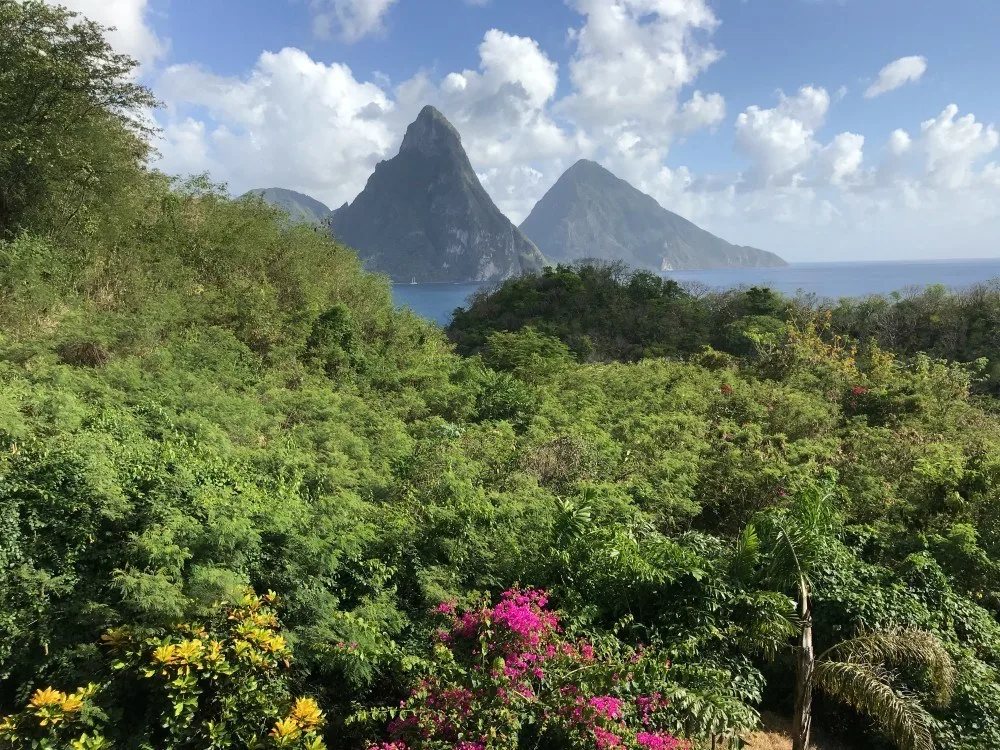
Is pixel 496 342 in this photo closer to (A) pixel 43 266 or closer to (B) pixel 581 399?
(B) pixel 581 399

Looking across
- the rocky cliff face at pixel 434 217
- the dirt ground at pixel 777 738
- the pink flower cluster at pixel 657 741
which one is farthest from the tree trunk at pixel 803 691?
the rocky cliff face at pixel 434 217

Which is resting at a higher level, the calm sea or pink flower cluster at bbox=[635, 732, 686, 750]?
the calm sea

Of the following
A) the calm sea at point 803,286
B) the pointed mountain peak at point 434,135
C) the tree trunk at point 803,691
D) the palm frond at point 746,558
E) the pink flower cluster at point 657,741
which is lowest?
the tree trunk at point 803,691

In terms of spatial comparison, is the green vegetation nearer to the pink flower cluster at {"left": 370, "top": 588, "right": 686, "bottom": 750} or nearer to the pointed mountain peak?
the pink flower cluster at {"left": 370, "top": 588, "right": 686, "bottom": 750}

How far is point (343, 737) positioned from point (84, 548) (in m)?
2.13

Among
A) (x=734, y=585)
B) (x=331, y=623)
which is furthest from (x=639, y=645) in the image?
(x=331, y=623)

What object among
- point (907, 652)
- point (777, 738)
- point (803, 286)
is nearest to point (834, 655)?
point (907, 652)

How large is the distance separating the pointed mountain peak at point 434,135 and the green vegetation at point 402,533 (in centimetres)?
14019

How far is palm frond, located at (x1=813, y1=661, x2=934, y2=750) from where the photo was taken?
378 cm

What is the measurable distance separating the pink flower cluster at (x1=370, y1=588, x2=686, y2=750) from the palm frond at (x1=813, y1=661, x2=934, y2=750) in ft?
5.55

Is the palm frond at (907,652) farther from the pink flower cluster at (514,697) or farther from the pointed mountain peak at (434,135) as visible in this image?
the pointed mountain peak at (434,135)

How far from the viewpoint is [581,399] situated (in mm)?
10148

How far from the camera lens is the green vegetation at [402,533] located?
3201mm

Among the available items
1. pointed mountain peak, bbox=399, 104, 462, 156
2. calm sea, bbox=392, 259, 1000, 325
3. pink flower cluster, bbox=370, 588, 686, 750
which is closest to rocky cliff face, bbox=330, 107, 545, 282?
pointed mountain peak, bbox=399, 104, 462, 156
